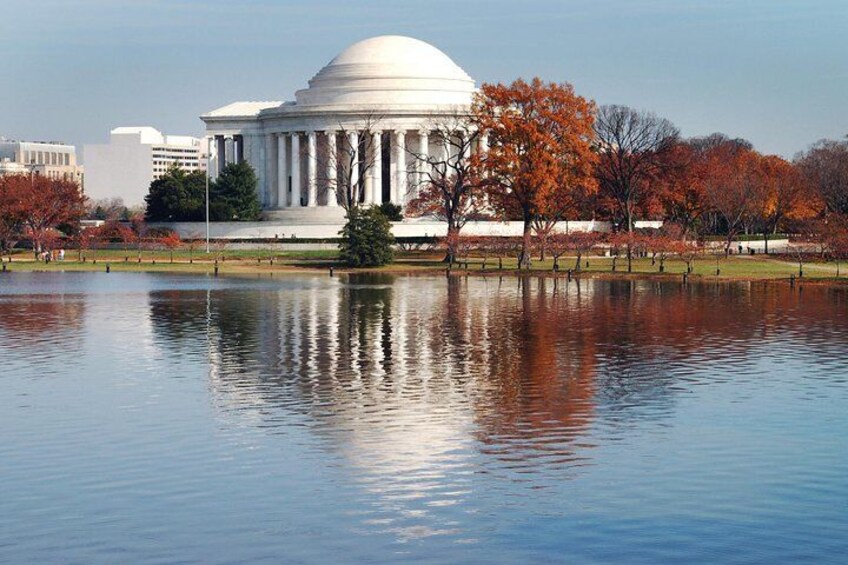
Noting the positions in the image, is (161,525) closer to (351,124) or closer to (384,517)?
(384,517)

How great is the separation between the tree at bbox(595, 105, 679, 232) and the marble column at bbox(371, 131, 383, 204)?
23088 millimetres

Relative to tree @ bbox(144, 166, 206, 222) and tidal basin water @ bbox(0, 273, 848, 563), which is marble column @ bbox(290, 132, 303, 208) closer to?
tree @ bbox(144, 166, 206, 222)

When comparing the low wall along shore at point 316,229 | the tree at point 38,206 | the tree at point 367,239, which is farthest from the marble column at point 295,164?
the tree at point 367,239

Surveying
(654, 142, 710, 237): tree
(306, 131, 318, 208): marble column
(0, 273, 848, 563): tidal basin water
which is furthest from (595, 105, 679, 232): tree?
(0, 273, 848, 563): tidal basin water

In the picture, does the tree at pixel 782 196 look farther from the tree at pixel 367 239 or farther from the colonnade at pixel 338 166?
the tree at pixel 367 239

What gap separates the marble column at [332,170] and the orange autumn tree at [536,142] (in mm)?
36775

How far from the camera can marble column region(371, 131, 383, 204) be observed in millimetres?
133125

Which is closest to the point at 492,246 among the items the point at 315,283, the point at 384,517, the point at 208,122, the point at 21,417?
the point at 315,283

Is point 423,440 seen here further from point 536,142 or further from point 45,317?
point 536,142

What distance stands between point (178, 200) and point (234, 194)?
499 centimetres

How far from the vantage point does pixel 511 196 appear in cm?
9294

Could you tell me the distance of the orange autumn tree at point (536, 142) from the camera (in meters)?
89.2

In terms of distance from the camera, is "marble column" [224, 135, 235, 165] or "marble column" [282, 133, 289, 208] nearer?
"marble column" [282, 133, 289, 208]

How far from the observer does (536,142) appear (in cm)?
8969
